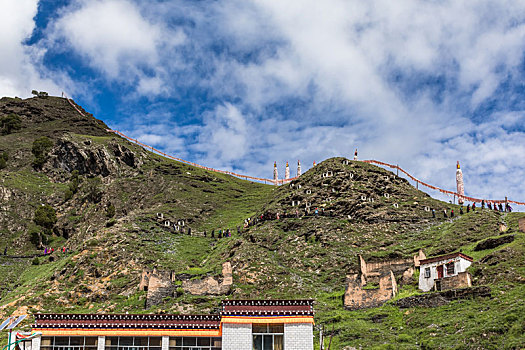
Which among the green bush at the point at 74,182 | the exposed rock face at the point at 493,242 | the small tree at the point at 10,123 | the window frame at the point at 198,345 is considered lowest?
the window frame at the point at 198,345

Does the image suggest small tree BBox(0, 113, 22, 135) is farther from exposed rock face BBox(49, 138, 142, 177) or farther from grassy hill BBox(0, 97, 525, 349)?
exposed rock face BBox(49, 138, 142, 177)

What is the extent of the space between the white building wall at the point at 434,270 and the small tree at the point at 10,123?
110m

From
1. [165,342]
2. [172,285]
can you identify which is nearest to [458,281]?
[165,342]

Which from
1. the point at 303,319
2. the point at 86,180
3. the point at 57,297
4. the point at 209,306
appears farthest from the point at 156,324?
the point at 86,180

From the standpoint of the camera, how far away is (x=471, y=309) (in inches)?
1987

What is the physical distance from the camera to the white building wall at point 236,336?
36.2 meters

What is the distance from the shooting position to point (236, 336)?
3641cm

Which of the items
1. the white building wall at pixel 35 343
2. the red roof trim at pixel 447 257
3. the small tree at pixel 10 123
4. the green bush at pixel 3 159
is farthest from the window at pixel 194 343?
the small tree at pixel 10 123

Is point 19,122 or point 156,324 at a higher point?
point 19,122

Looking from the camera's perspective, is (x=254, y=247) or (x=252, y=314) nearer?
(x=252, y=314)

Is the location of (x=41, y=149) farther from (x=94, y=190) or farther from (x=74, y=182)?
(x=94, y=190)

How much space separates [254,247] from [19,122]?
88804mm

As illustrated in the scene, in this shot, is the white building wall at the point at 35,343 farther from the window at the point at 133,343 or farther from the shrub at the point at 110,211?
the shrub at the point at 110,211

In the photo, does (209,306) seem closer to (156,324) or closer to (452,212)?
(156,324)
